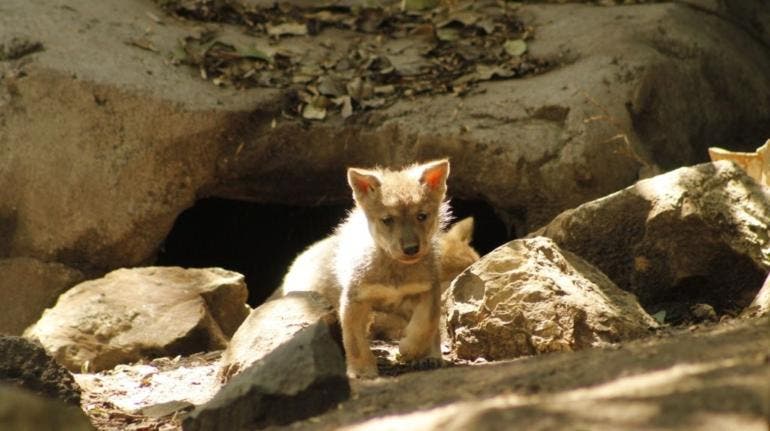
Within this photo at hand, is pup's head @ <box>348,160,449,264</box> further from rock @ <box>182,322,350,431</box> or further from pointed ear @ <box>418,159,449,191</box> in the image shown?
rock @ <box>182,322,350,431</box>

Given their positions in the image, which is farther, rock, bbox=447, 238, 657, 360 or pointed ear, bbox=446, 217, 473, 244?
pointed ear, bbox=446, 217, 473, 244

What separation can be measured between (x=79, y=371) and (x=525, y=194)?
3.62m

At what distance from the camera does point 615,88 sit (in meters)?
8.61

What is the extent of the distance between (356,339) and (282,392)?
1.38m

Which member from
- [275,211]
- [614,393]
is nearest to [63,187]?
[275,211]

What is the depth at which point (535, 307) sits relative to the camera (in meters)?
5.82

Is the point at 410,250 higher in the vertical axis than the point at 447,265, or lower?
higher

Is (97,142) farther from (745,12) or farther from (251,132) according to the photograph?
(745,12)

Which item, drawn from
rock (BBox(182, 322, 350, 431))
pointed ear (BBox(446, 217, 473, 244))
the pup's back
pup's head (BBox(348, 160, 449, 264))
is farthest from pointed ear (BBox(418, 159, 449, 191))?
pointed ear (BBox(446, 217, 473, 244))

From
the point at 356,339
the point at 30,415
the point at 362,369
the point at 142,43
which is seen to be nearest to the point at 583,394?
the point at 30,415

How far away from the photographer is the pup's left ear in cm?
631

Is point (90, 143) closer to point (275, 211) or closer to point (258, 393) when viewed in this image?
point (275, 211)

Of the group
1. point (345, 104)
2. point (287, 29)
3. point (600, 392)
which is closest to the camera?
point (600, 392)

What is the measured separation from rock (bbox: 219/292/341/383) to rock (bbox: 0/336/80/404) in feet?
2.86
